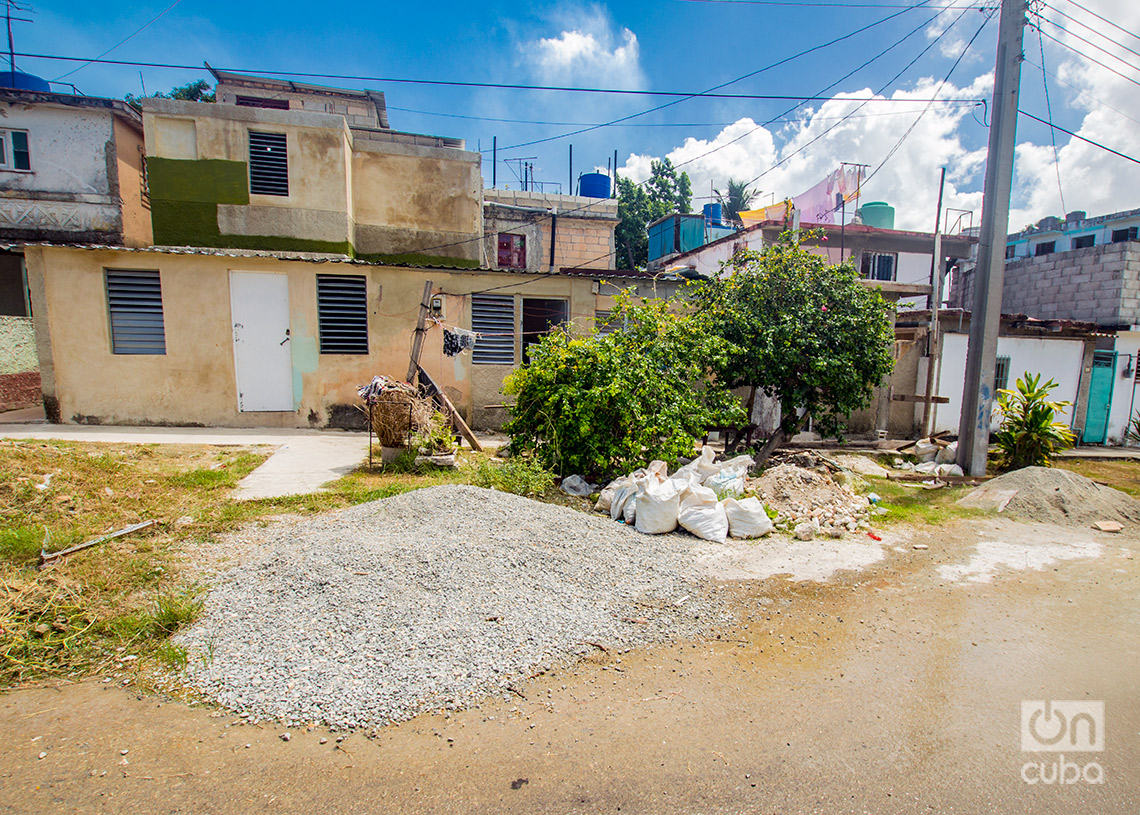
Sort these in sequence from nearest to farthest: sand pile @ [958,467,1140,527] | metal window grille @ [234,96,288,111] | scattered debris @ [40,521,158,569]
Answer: scattered debris @ [40,521,158,569] < sand pile @ [958,467,1140,527] < metal window grille @ [234,96,288,111]

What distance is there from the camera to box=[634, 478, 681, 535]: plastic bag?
5.82 meters

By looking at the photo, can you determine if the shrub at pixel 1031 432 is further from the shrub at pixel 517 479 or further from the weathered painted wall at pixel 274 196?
the weathered painted wall at pixel 274 196

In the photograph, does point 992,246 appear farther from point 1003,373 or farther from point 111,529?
point 111,529

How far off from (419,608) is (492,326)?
8847 mm

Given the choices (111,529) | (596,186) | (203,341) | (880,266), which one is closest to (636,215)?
(596,186)

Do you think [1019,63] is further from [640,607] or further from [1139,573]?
[640,607]

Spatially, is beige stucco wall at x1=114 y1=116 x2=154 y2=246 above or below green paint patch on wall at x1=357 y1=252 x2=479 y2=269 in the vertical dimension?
above

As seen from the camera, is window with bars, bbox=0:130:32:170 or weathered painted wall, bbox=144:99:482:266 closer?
weathered painted wall, bbox=144:99:482:266

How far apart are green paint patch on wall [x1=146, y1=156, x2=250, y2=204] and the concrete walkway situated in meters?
5.03

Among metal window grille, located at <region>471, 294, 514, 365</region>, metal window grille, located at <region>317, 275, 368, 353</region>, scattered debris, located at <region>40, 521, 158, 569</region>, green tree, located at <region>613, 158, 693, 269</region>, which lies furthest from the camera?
green tree, located at <region>613, 158, 693, 269</region>

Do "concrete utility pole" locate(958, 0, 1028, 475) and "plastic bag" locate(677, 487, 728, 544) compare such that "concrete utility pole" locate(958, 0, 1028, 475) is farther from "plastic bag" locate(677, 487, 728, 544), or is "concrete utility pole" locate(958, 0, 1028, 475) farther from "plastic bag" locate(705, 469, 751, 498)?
"plastic bag" locate(677, 487, 728, 544)

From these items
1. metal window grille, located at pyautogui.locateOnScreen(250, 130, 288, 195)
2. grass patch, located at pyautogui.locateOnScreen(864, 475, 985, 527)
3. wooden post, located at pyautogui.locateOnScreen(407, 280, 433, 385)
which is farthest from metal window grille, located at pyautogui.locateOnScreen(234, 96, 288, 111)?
grass patch, located at pyautogui.locateOnScreen(864, 475, 985, 527)

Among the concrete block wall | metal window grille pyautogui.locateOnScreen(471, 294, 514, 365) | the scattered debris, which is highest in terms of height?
the concrete block wall

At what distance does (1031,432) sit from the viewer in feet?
31.0
